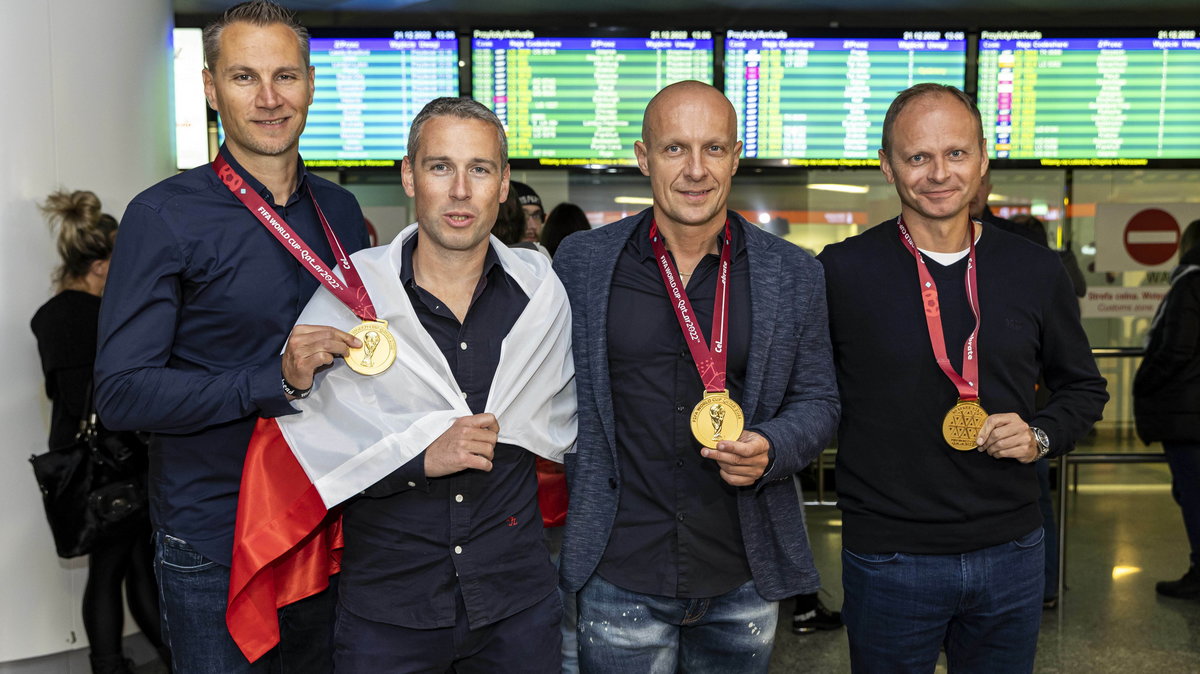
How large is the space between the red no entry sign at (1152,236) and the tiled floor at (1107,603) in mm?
1664

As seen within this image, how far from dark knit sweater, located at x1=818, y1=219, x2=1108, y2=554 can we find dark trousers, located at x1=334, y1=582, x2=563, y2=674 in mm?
733

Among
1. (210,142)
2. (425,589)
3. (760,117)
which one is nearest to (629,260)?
(425,589)

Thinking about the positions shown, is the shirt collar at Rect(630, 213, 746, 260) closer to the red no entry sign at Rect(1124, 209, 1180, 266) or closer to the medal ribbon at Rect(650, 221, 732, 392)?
the medal ribbon at Rect(650, 221, 732, 392)

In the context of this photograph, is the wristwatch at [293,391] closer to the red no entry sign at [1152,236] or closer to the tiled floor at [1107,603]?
the tiled floor at [1107,603]

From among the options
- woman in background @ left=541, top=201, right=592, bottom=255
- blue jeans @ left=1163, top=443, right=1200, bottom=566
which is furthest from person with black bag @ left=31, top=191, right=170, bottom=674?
blue jeans @ left=1163, top=443, right=1200, bottom=566

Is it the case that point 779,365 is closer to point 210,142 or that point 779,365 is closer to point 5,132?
point 5,132

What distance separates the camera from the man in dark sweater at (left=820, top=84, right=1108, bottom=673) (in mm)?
2145

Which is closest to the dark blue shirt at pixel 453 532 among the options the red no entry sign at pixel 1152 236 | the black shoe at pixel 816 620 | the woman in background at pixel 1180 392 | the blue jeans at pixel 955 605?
the blue jeans at pixel 955 605

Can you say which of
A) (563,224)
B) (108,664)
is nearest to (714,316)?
(563,224)

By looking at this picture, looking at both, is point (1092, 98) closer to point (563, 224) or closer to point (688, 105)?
point (563, 224)

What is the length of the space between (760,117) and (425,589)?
4.01m

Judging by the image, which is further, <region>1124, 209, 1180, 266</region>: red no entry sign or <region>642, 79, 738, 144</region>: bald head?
<region>1124, 209, 1180, 266</region>: red no entry sign

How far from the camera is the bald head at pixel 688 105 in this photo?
2.07 meters

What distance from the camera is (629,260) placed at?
7.13 feet
